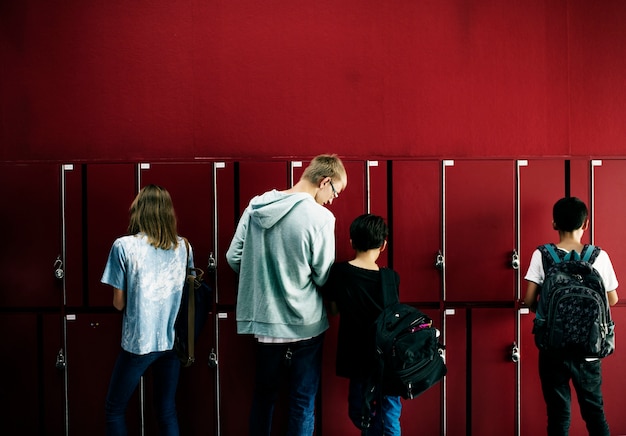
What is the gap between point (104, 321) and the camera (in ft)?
7.85

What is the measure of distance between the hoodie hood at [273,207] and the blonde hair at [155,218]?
0.38 metres

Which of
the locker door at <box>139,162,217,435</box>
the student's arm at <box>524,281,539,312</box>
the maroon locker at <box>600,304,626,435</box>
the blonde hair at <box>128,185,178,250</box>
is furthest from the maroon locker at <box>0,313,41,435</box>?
the maroon locker at <box>600,304,626,435</box>

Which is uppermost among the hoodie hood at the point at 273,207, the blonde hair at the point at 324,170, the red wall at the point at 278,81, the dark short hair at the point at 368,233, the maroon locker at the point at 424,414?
the red wall at the point at 278,81

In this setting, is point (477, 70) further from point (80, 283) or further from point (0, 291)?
point (0, 291)

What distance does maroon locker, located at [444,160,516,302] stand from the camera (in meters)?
2.42

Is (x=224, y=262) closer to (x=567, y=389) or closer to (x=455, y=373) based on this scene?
(x=455, y=373)

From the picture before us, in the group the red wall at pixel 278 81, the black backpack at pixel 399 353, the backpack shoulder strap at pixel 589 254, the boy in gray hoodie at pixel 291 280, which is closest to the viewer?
the black backpack at pixel 399 353

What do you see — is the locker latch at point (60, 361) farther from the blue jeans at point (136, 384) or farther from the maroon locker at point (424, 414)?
the maroon locker at point (424, 414)

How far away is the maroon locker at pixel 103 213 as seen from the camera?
2.39 metres

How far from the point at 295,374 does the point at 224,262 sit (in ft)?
2.53

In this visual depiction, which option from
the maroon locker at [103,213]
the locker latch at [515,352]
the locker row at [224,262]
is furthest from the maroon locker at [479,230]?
the maroon locker at [103,213]

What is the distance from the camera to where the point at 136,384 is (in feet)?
6.41

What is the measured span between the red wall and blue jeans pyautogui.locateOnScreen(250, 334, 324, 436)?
1115 mm

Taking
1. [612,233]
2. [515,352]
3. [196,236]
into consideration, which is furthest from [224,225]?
[612,233]
